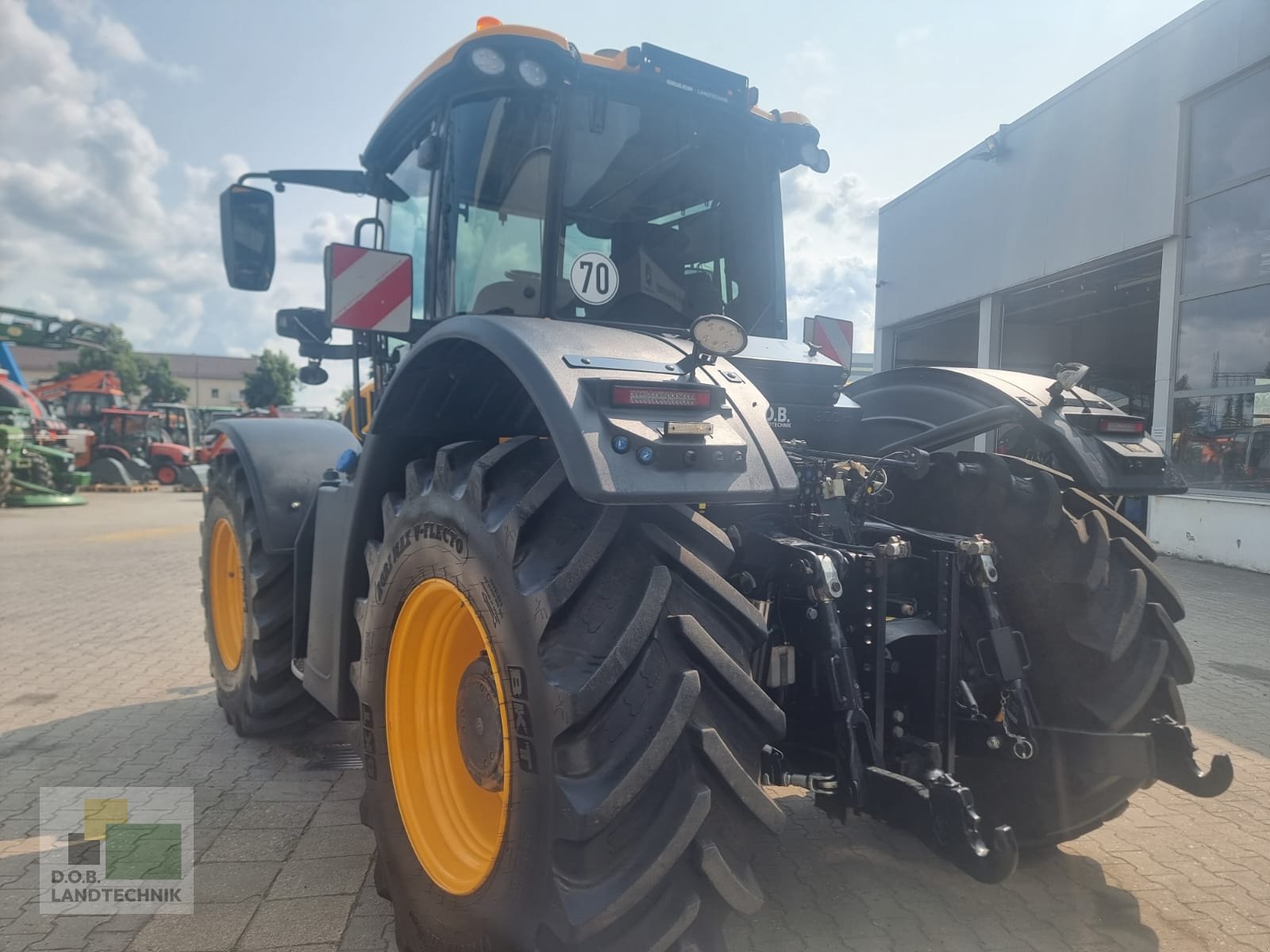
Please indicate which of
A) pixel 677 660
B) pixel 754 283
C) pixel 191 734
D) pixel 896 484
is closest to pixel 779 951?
pixel 677 660

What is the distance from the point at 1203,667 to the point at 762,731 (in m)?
5.12

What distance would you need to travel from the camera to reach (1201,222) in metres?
10.1

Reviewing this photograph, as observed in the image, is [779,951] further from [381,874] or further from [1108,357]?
[1108,357]

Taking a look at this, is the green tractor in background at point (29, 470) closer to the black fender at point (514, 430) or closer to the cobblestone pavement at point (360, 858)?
the cobblestone pavement at point (360, 858)

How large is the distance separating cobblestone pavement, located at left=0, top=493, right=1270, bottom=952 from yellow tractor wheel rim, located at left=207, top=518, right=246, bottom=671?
0.35 meters

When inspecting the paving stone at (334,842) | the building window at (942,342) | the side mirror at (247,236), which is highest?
the building window at (942,342)

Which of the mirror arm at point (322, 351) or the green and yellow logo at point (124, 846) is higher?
the mirror arm at point (322, 351)

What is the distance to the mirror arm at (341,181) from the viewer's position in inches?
144

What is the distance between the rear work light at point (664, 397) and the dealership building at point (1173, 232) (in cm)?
988

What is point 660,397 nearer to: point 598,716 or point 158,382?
point 598,716

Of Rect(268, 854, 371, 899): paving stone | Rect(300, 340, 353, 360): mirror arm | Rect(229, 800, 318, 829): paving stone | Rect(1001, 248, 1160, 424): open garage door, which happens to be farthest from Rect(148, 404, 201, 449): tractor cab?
Rect(268, 854, 371, 899): paving stone

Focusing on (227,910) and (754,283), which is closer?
(227,910)

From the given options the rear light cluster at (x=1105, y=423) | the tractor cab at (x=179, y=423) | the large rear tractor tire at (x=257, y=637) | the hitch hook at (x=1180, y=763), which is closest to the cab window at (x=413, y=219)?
the large rear tractor tire at (x=257, y=637)

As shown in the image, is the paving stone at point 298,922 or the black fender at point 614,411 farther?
the paving stone at point 298,922
